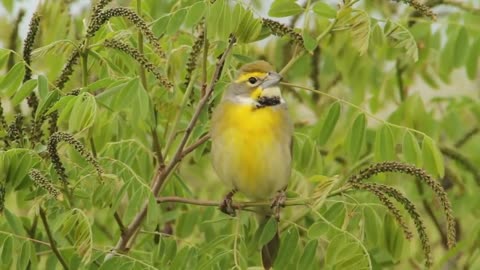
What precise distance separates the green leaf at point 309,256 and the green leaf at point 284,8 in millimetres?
739

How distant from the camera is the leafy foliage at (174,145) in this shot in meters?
3.00

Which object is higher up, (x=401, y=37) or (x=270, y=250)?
(x=401, y=37)

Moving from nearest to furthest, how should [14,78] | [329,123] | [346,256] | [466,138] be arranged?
[346,256] → [14,78] → [329,123] → [466,138]

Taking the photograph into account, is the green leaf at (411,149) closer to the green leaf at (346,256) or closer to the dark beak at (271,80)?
the green leaf at (346,256)

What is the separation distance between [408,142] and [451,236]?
1.92 feet

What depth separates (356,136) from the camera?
350 centimetres

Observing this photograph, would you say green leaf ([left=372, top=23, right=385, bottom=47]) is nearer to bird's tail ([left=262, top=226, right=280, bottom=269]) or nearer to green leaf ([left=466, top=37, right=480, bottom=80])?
bird's tail ([left=262, top=226, right=280, bottom=269])

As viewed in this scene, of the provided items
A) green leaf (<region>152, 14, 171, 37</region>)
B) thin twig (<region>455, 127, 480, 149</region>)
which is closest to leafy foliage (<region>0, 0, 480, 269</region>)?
green leaf (<region>152, 14, 171, 37</region>)

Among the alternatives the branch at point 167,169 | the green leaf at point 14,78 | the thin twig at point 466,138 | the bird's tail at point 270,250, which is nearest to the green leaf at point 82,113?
the green leaf at point 14,78

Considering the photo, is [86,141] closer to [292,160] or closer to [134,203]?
[134,203]

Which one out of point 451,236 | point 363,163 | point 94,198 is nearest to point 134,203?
point 94,198

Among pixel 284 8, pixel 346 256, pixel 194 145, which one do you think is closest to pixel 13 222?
pixel 194 145

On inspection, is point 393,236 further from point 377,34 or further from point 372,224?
point 377,34

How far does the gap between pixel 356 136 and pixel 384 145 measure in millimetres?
116
